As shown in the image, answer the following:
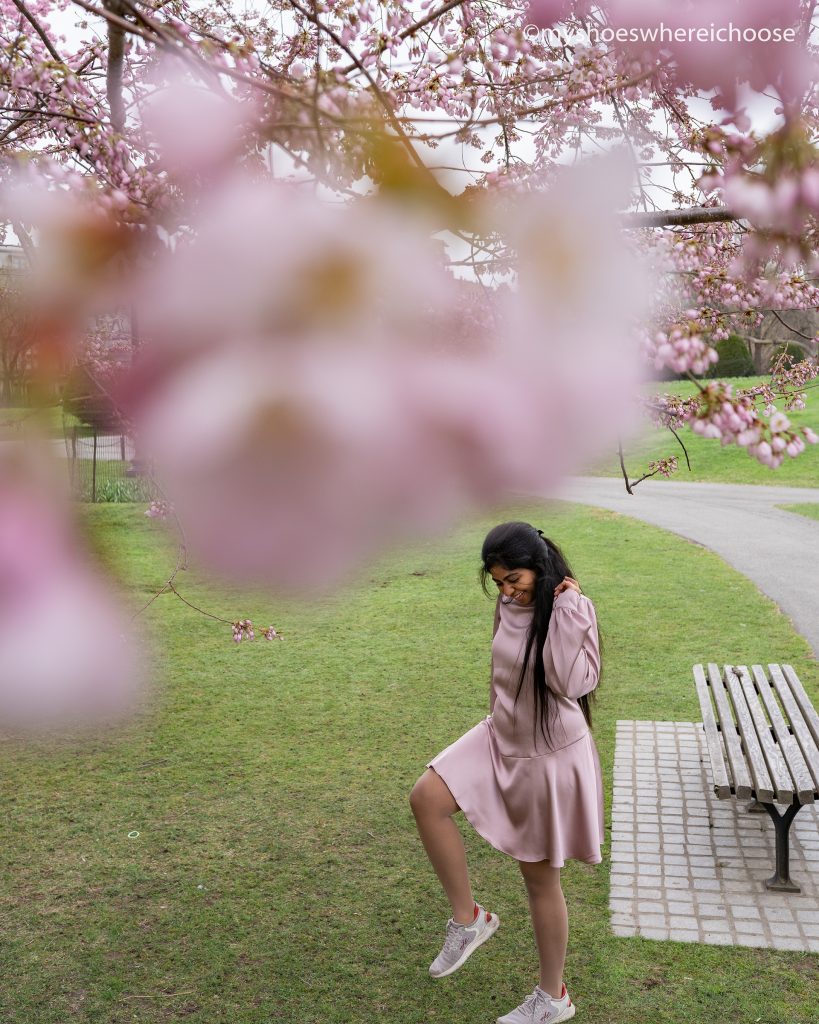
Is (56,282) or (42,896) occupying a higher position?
(56,282)

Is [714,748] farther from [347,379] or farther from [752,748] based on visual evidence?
[347,379]

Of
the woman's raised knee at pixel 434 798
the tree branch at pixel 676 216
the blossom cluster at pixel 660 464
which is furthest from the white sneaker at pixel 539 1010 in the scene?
the tree branch at pixel 676 216

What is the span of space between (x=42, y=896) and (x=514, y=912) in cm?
200

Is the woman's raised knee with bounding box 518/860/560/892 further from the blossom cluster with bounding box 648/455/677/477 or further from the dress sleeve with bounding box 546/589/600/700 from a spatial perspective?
the blossom cluster with bounding box 648/455/677/477

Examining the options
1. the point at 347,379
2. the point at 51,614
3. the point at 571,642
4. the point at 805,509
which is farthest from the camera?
the point at 805,509

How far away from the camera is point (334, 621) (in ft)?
31.3

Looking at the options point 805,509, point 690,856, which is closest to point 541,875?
point 690,856

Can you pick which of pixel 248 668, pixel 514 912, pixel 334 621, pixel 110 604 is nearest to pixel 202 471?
pixel 110 604

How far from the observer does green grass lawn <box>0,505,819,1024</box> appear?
11.8 ft

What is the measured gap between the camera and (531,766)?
11.0 ft

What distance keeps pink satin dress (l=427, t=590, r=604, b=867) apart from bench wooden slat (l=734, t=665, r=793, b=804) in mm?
1002

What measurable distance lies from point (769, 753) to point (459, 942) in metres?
1.64

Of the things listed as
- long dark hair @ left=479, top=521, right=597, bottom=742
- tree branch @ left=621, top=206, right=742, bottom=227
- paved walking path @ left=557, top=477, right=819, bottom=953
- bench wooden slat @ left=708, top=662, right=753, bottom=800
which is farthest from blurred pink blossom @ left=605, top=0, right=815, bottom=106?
bench wooden slat @ left=708, top=662, right=753, bottom=800

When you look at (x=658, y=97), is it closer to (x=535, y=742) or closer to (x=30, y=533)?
(x=30, y=533)
